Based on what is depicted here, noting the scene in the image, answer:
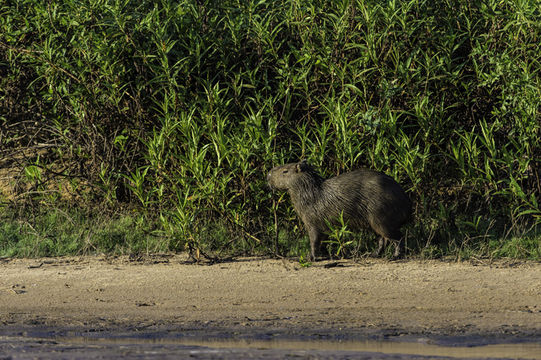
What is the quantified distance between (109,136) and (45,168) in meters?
0.71

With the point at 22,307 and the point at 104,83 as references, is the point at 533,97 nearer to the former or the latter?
the point at 104,83

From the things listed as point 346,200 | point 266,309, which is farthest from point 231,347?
point 346,200

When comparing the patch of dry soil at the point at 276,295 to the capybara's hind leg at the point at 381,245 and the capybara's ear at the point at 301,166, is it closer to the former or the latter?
the capybara's hind leg at the point at 381,245

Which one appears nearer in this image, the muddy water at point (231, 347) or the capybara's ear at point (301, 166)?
the muddy water at point (231, 347)

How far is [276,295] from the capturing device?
6410 mm

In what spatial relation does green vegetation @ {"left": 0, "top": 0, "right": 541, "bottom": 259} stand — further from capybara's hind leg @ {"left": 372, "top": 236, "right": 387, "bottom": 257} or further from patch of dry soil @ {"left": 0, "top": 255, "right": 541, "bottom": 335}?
patch of dry soil @ {"left": 0, "top": 255, "right": 541, "bottom": 335}

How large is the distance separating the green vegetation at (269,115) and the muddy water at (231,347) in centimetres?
220

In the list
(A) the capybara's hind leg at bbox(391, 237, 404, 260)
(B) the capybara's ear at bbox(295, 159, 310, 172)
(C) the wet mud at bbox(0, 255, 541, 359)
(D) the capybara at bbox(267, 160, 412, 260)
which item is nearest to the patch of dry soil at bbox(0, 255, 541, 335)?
(C) the wet mud at bbox(0, 255, 541, 359)

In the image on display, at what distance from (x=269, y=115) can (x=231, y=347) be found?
3302 mm

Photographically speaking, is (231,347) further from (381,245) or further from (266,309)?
(381,245)

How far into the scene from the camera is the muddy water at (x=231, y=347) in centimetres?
480

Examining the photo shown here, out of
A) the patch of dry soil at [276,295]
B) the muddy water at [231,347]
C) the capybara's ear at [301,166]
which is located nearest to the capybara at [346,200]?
the capybara's ear at [301,166]

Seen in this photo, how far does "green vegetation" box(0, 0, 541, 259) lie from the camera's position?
7711 millimetres

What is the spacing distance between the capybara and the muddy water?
2.34 metres
